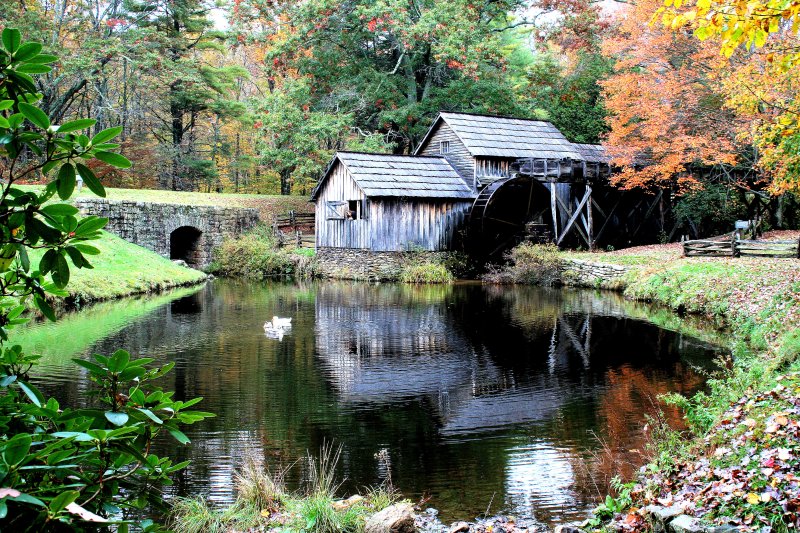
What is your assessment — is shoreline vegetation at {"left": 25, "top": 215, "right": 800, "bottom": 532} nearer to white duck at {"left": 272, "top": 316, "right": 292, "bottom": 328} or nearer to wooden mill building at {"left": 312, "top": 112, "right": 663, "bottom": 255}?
white duck at {"left": 272, "top": 316, "right": 292, "bottom": 328}

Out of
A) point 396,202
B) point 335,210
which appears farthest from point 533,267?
point 335,210

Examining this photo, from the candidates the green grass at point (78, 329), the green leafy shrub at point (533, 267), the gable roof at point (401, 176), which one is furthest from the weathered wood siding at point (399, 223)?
the green grass at point (78, 329)

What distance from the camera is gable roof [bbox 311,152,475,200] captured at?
2738cm

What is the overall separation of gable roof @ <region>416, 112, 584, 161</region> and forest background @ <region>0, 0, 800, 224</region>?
86.6 inches

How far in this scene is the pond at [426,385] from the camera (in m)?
6.95

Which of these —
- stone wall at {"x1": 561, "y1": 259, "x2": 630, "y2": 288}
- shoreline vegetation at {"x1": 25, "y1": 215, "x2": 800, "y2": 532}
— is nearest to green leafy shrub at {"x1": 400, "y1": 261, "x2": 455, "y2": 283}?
stone wall at {"x1": 561, "y1": 259, "x2": 630, "y2": 288}

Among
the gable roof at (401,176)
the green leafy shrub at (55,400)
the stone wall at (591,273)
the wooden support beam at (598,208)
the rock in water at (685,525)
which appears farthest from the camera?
the wooden support beam at (598,208)

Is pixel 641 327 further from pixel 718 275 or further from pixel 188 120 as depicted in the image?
pixel 188 120

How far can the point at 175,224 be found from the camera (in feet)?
100.0

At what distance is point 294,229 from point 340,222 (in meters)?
6.08

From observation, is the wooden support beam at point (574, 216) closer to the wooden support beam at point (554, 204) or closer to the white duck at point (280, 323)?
the wooden support beam at point (554, 204)

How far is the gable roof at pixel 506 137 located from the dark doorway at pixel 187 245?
37.7 ft

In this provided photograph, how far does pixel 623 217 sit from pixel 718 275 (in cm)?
1522

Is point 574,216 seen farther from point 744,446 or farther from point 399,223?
point 744,446
